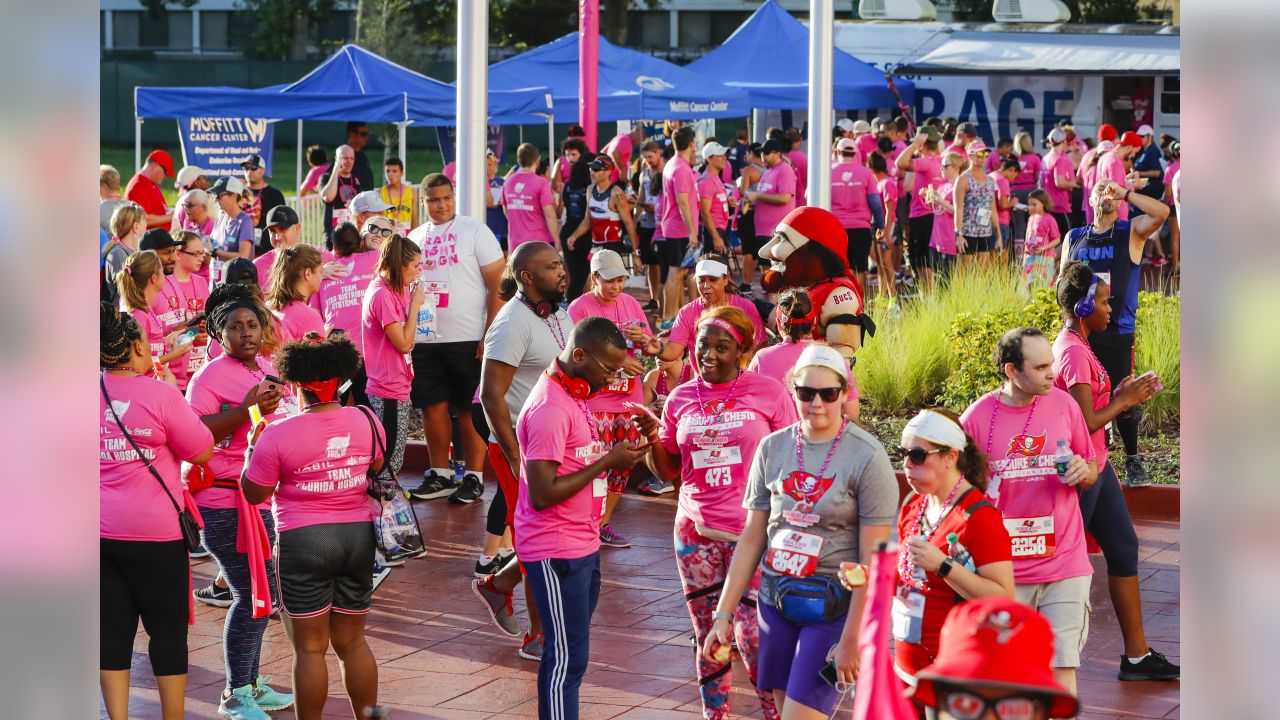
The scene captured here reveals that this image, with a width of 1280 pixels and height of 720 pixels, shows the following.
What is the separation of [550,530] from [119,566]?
154 centimetres

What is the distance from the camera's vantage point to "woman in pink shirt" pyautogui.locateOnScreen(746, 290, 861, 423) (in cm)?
628

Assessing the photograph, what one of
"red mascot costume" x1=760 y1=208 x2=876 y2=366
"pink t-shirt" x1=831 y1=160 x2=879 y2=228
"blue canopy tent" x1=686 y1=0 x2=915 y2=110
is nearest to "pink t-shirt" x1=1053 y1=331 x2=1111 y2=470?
"red mascot costume" x1=760 y1=208 x2=876 y2=366

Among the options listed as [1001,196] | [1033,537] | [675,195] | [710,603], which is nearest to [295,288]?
[710,603]

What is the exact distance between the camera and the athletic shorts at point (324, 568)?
540 cm

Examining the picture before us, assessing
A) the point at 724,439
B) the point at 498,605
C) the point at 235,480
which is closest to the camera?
the point at 724,439

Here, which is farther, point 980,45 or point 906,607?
point 980,45

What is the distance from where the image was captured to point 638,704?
20.5 feet

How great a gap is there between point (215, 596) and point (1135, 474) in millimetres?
5653

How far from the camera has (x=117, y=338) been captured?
525 centimetres

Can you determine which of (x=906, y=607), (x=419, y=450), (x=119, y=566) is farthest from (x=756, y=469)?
(x=419, y=450)

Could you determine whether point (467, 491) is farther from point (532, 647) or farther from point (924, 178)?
point (924, 178)

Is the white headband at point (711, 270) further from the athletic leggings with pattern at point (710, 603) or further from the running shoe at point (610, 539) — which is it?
the athletic leggings with pattern at point (710, 603)

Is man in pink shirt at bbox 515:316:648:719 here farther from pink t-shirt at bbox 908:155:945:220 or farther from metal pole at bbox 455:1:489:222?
pink t-shirt at bbox 908:155:945:220
